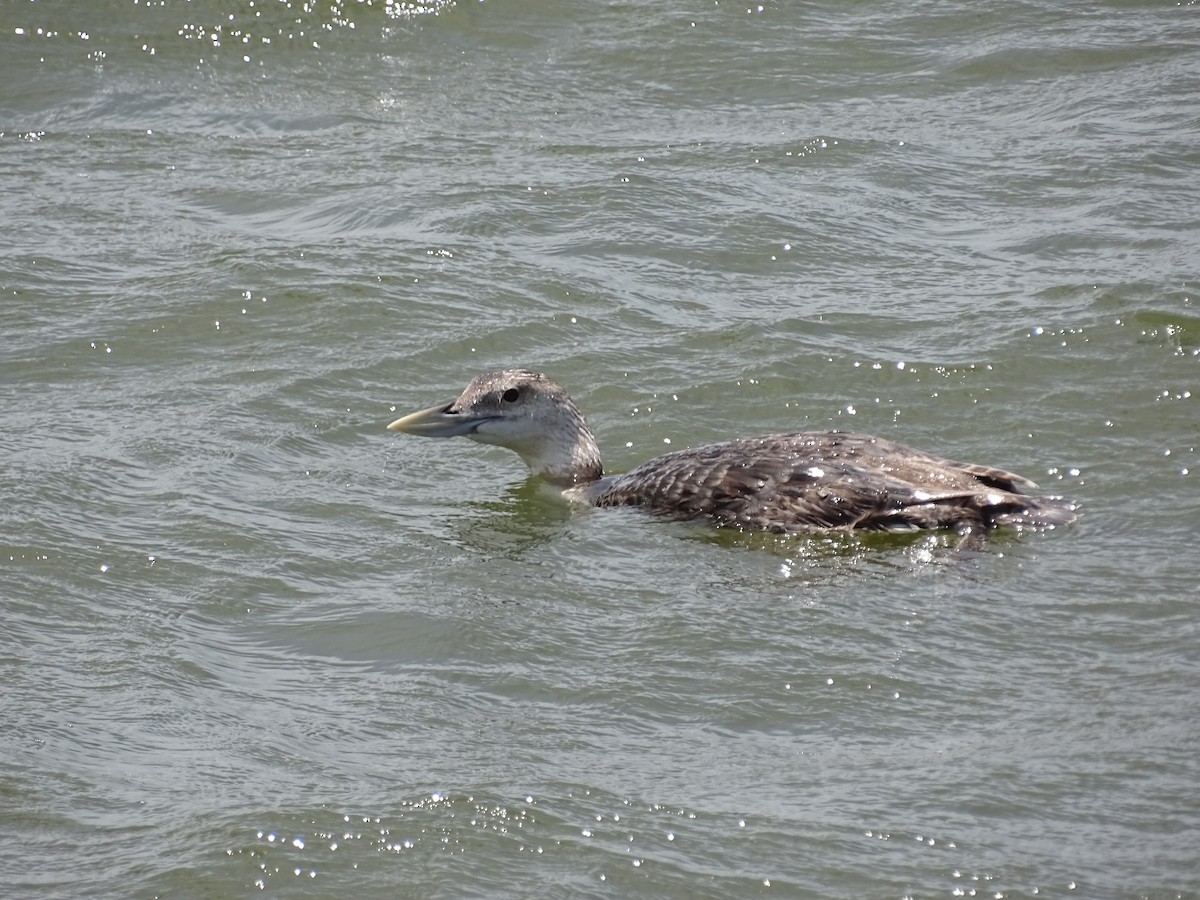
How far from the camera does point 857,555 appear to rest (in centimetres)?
759

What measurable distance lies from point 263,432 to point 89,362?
1341 millimetres

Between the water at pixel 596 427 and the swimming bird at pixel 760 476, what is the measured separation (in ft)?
0.43

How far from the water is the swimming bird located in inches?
5.1

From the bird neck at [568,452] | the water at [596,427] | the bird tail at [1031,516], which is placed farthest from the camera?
the bird neck at [568,452]

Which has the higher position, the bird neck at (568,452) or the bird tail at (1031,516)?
the bird tail at (1031,516)

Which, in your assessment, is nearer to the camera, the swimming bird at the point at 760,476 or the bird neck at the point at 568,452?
the swimming bird at the point at 760,476

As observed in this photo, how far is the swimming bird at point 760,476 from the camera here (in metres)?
7.62

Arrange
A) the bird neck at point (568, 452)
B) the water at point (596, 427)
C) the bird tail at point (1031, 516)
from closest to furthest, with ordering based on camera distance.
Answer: the water at point (596, 427)
the bird tail at point (1031, 516)
the bird neck at point (568, 452)

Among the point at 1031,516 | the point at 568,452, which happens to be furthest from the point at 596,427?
the point at 1031,516

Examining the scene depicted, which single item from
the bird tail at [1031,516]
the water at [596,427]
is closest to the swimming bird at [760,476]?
the bird tail at [1031,516]

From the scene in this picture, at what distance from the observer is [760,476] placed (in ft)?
26.2

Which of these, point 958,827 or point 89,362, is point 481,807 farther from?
point 89,362

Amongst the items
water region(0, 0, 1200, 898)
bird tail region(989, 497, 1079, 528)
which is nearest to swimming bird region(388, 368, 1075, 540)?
bird tail region(989, 497, 1079, 528)

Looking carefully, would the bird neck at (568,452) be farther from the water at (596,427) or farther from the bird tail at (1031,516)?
the bird tail at (1031,516)
